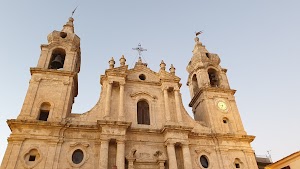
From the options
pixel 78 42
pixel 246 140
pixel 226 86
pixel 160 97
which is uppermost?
pixel 78 42

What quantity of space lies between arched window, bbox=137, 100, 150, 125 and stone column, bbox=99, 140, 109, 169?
3795mm

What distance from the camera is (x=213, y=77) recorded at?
25.5m

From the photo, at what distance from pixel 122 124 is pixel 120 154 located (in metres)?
2.04

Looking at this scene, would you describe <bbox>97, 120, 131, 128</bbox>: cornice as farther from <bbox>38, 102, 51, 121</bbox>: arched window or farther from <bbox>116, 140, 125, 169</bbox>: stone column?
<bbox>38, 102, 51, 121</bbox>: arched window

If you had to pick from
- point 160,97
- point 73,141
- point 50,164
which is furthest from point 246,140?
point 50,164

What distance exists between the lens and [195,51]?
27.2m

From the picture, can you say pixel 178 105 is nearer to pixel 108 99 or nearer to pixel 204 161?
pixel 204 161

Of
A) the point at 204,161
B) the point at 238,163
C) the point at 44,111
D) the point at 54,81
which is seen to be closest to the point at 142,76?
the point at 54,81

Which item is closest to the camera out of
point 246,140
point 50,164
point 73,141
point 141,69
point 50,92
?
point 50,164

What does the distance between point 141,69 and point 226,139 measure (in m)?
9.20

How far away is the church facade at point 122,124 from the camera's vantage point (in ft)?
54.3

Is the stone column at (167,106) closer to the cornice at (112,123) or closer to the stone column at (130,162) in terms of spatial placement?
the cornice at (112,123)

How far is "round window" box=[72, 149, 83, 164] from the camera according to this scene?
16672 mm

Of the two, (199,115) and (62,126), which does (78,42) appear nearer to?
(62,126)
